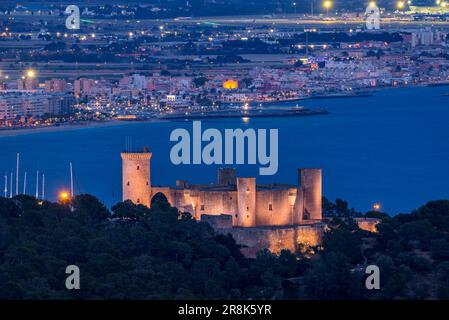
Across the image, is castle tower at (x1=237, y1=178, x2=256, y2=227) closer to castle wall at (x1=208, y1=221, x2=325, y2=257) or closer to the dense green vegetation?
castle wall at (x1=208, y1=221, x2=325, y2=257)

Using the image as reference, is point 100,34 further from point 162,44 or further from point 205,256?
point 205,256

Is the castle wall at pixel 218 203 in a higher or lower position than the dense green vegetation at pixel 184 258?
higher

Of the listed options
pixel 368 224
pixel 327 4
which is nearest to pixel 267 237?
pixel 368 224

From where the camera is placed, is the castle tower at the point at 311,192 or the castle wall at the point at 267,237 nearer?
the castle wall at the point at 267,237

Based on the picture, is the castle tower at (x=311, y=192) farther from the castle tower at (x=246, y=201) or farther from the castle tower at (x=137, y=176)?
the castle tower at (x=137, y=176)

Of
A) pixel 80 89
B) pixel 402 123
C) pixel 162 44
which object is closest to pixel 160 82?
pixel 80 89

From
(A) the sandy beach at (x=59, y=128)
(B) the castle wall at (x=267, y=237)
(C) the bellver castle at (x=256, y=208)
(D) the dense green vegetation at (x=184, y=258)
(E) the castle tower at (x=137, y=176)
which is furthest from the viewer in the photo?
(A) the sandy beach at (x=59, y=128)

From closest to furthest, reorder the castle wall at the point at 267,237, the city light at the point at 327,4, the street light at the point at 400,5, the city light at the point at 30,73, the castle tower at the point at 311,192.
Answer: the castle wall at the point at 267,237 < the castle tower at the point at 311,192 < the city light at the point at 30,73 < the street light at the point at 400,5 < the city light at the point at 327,4

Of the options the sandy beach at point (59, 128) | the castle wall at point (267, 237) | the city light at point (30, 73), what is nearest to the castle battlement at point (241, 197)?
the castle wall at point (267, 237)
